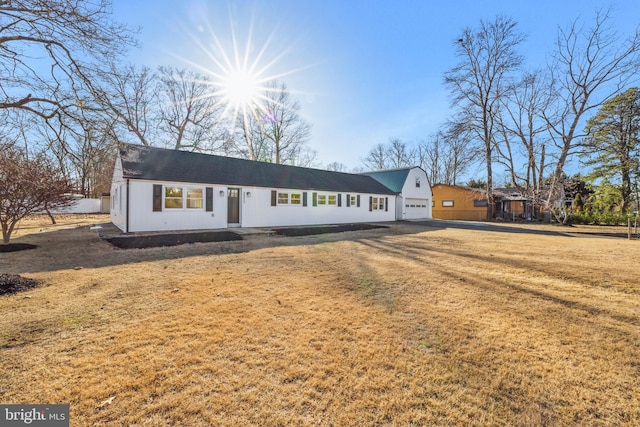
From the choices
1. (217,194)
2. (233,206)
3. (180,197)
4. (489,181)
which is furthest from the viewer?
(489,181)

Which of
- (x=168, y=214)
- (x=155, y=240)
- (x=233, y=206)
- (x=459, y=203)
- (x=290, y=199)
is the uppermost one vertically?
(x=459, y=203)

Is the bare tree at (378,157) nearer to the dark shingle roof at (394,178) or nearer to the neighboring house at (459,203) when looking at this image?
the neighboring house at (459,203)

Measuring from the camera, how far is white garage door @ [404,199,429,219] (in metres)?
24.3

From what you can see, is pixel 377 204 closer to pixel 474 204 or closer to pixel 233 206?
pixel 233 206

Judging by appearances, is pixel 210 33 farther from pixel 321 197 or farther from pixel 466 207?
pixel 466 207

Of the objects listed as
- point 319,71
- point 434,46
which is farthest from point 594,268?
point 319,71

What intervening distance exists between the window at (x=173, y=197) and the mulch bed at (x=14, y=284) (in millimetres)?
7917

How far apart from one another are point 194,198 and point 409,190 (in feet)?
60.8

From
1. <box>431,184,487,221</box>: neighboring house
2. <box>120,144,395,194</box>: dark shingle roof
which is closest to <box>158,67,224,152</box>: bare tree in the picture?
<box>120,144,395,194</box>: dark shingle roof

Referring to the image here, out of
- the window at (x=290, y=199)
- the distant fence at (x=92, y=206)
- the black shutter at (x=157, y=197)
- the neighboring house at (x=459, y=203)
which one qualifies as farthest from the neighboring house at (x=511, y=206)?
the distant fence at (x=92, y=206)

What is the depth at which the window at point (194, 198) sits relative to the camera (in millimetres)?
12773

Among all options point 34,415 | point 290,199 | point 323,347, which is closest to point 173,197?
point 290,199

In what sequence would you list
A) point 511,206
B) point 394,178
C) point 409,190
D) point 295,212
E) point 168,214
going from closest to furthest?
1. point 168,214
2. point 295,212
3. point 409,190
4. point 394,178
5. point 511,206

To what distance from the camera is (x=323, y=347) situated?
9.06 feet
